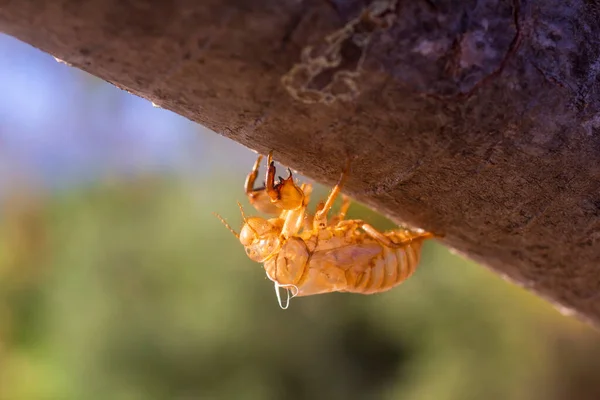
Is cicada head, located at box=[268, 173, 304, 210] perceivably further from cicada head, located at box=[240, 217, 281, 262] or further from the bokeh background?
→ the bokeh background

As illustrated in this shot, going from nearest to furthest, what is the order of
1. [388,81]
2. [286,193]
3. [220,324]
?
[388,81] → [286,193] → [220,324]

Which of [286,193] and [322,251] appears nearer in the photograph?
[286,193]

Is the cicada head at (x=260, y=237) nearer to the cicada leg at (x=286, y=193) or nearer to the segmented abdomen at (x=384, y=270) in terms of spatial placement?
the cicada leg at (x=286, y=193)

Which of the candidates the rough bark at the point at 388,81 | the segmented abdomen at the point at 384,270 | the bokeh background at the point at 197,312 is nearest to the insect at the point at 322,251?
the segmented abdomen at the point at 384,270

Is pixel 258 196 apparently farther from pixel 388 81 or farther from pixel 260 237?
pixel 388 81

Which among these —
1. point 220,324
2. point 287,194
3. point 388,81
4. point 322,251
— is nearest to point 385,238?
point 322,251
